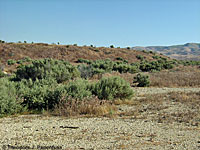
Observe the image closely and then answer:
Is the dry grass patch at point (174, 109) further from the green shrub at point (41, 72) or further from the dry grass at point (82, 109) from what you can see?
the green shrub at point (41, 72)

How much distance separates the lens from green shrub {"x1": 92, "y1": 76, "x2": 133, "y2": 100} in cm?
1149

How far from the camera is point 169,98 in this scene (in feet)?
41.4

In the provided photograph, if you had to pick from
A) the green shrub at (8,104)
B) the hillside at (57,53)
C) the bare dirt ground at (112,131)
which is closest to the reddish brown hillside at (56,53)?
the hillside at (57,53)

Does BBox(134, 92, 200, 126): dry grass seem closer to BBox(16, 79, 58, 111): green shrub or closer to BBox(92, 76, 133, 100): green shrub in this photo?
BBox(92, 76, 133, 100): green shrub

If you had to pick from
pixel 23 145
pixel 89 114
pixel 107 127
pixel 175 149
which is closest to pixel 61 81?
pixel 89 114

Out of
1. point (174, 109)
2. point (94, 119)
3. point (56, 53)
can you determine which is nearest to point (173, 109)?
point (174, 109)

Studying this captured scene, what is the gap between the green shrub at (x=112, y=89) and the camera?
11492 millimetres

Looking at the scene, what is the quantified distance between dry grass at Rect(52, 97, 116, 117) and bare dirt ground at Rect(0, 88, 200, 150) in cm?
44

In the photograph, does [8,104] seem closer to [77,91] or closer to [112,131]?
[77,91]

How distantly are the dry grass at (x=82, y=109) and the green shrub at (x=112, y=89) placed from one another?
166 centimetres

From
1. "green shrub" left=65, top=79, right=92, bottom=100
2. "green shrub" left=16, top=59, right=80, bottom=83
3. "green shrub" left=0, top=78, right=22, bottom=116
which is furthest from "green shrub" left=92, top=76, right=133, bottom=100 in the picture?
"green shrub" left=16, top=59, right=80, bottom=83

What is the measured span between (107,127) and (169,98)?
6271 millimetres

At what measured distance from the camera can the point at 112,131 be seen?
6863 millimetres


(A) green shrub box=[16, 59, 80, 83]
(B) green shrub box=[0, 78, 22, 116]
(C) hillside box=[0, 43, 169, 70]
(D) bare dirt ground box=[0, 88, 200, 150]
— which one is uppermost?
(C) hillside box=[0, 43, 169, 70]
